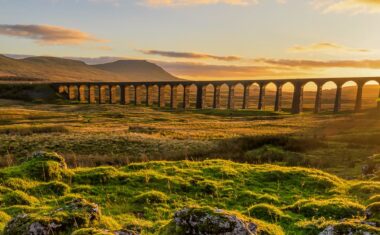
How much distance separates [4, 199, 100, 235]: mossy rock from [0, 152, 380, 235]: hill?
0.02 m

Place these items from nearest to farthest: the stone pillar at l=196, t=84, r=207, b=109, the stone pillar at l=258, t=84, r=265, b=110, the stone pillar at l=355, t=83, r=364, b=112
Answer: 1. the stone pillar at l=355, t=83, r=364, b=112
2. the stone pillar at l=258, t=84, r=265, b=110
3. the stone pillar at l=196, t=84, r=207, b=109

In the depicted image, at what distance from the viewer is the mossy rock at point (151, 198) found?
575 inches

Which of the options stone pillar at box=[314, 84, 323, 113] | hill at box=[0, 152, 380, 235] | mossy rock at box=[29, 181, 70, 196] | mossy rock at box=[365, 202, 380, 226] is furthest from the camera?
stone pillar at box=[314, 84, 323, 113]

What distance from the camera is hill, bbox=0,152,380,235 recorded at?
8211mm

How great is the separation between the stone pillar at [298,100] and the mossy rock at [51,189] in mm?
97939

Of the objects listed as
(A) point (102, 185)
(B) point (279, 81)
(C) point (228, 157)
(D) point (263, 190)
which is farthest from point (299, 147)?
(B) point (279, 81)

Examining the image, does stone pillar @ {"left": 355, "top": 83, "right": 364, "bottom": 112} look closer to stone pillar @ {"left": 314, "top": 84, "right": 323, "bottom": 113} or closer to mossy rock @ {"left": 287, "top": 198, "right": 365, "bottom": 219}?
stone pillar @ {"left": 314, "top": 84, "right": 323, "bottom": 113}

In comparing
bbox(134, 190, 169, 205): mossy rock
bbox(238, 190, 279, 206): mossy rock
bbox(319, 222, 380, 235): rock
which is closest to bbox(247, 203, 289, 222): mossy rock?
bbox(238, 190, 279, 206): mossy rock

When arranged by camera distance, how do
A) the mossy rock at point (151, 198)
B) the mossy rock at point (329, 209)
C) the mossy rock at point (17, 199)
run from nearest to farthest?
the mossy rock at point (329, 209) < the mossy rock at point (17, 199) < the mossy rock at point (151, 198)

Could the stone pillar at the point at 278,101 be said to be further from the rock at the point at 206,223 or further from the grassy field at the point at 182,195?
the rock at the point at 206,223

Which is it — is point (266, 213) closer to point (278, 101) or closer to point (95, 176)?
point (95, 176)

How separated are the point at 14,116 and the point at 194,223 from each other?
230 feet

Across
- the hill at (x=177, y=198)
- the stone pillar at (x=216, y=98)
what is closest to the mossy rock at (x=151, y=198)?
the hill at (x=177, y=198)

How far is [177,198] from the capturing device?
1548cm
